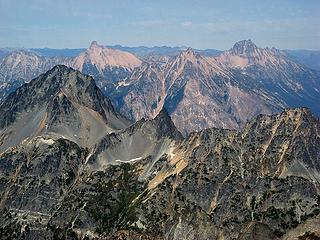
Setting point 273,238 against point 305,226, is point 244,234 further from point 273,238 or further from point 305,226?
point 305,226

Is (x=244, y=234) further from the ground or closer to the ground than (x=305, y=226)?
closer to the ground

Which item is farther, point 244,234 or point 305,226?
point 244,234

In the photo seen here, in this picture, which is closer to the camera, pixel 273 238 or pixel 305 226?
pixel 305 226

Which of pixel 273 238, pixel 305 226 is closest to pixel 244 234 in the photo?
pixel 273 238
